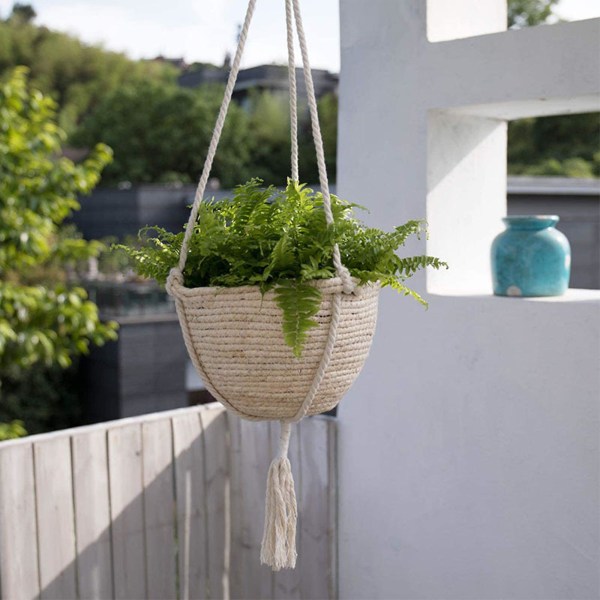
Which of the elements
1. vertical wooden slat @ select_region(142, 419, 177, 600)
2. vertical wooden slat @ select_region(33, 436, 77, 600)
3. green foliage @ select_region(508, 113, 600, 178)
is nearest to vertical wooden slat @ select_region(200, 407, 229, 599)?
vertical wooden slat @ select_region(142, 419, 177, 600)

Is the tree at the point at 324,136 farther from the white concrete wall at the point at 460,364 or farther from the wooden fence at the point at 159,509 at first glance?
the white concrete wall at the point at 460,364

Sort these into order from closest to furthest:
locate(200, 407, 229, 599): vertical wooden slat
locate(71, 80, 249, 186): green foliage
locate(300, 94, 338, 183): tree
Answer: locate(200, 407, 229, 599): vertical wooden slat → locate(300, 94, 338, 183): tree → locate(71, 80, 249, 186): green foliage

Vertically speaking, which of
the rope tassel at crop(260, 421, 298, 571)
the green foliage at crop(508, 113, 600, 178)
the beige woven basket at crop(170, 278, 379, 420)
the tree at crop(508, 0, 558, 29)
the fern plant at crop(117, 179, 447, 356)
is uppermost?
the tree at crop(508, 0, 558, 29)

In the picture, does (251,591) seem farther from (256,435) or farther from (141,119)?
(141,119)

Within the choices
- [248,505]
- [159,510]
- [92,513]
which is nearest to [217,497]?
[248,505]

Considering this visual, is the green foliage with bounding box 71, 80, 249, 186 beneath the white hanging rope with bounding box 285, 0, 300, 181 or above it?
above

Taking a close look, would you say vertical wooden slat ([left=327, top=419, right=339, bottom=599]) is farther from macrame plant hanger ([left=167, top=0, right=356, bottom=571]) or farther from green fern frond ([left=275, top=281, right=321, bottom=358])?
green fern frond ([left=275, top=281, right=321, bottom=358])

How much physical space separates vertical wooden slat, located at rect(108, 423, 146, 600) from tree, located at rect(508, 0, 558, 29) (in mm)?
20752

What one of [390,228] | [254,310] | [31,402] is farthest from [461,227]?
[31,402]

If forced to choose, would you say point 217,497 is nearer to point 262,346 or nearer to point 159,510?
point 159,510

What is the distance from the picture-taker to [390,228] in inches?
86.0

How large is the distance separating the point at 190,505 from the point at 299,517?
12.3 inches

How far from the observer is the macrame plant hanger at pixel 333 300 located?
1.17 m

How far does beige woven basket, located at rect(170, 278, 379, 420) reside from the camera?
1.16 meters
